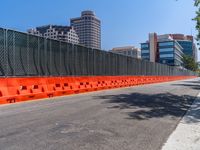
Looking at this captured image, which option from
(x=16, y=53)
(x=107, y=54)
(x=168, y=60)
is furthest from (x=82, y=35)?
(x=16, y=53)

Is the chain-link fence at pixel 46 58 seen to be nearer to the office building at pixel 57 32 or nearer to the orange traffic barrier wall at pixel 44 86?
the orange traffic barrier wall at pixel 44 86

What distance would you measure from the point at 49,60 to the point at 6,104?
592cm

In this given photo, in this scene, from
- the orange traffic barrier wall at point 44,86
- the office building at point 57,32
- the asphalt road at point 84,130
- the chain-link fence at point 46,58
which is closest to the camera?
the asphalt road at point 84,130

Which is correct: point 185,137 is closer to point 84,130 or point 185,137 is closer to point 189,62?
point 84,130

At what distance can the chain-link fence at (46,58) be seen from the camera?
46.5 ft

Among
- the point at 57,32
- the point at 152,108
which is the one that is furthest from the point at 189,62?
the point at 152,108

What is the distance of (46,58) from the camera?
57.3ft

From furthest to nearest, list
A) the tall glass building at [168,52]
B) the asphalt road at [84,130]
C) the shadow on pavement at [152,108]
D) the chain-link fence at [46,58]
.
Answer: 1. the tall glass building at [168,52]
2. the chain-link fence at [46,58]
3. the shadow on pavement at [152,108]
4. the asphalt road at [84,130]

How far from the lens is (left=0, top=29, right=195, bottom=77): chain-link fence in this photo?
1416 centimetres

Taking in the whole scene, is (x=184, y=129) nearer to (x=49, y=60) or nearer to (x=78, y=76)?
(x=49, y=60)

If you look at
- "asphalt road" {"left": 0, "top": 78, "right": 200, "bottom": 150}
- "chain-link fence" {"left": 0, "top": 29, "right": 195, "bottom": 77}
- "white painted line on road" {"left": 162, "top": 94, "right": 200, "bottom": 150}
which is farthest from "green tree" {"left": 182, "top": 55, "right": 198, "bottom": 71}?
"white painted line on road" {"left": 162, "top": 94, "right": 200, "bottom": 150}

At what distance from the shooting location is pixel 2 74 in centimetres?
1344

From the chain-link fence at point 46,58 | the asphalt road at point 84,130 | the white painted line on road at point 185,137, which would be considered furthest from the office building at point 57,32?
the white painted line on road at point 185,137

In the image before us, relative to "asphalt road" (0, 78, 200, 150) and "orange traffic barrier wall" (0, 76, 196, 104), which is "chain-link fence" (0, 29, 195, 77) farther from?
"asphalt road" (0, 78, 200, 150)
